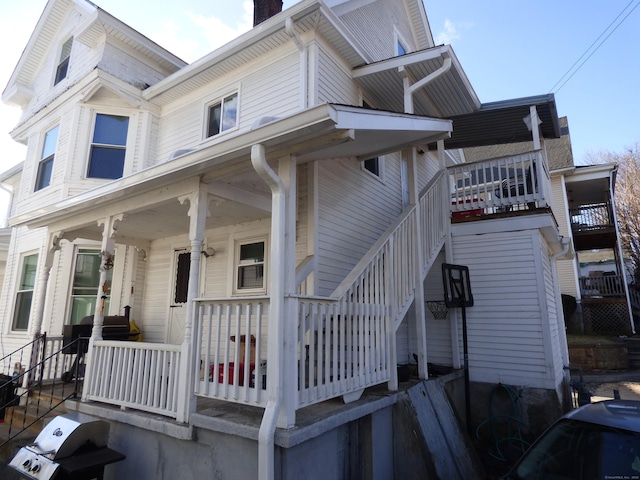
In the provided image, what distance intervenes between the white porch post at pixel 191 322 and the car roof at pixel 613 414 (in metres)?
3.45

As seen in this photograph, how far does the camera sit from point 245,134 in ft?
12.1

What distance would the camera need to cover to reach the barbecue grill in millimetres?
3354

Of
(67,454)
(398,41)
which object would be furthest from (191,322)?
(398,41)

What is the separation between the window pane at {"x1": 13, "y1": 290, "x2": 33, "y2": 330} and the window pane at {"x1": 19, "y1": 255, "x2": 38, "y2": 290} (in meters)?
0.17

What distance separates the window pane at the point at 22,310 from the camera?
8.44 m

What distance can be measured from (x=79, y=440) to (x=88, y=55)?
8.68 metres

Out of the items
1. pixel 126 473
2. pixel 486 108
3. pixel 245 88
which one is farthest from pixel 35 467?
pixel 486 108

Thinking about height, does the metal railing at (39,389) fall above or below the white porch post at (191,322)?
below

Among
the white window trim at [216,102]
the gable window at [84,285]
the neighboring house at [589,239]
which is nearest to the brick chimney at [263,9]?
the white window trim at [216,102]

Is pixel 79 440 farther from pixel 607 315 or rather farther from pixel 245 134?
pixel 607 315

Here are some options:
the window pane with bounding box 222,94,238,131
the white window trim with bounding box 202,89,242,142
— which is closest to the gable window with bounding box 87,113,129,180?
the white window trim with bounding box 202,89,242,142

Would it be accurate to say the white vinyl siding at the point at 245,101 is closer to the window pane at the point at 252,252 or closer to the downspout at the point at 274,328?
the window pane at the point at 252,252

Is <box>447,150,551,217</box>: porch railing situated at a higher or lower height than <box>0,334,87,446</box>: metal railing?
higher

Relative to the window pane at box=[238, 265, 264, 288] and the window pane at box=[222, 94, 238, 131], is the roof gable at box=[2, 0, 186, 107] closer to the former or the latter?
the window pane at box=[222, 94, 238, 131]
